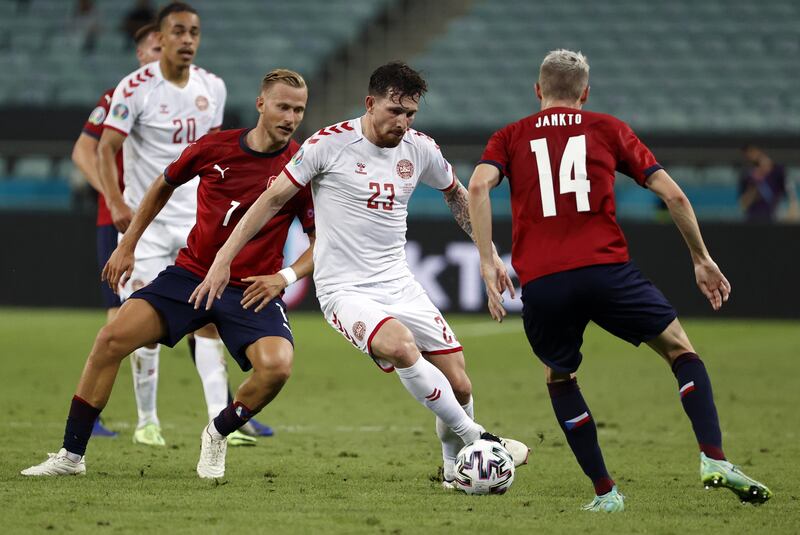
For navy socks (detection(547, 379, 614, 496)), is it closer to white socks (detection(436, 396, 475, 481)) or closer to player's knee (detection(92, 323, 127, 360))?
white socks (detection(436, 396, 475, 481))

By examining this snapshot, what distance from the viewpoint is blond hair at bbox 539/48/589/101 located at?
18.9ft

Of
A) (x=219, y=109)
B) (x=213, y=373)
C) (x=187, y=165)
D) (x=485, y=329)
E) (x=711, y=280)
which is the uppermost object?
(x=219, y=109)

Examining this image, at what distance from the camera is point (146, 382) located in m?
8.09

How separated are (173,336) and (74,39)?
17.1 meters

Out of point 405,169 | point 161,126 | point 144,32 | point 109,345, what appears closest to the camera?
point 109,345

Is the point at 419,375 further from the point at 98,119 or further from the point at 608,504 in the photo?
the point at 98,119

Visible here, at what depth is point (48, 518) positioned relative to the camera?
5.27 m

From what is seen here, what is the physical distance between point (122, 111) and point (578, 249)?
3.61 m

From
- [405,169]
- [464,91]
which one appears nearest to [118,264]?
[405,169]

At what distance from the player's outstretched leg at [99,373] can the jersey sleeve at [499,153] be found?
187 centimetres

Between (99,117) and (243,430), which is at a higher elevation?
(99,117)

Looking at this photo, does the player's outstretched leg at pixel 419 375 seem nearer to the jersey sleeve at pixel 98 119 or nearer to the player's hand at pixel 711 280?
the player's hand at pixel 711 280

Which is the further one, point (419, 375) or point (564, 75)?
point (419, 375)

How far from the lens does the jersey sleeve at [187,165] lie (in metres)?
6.60
